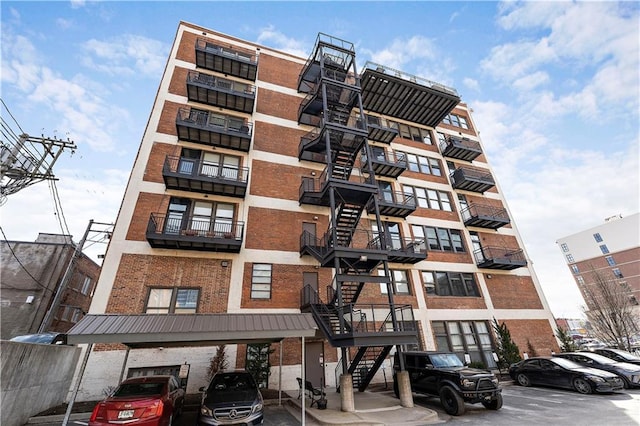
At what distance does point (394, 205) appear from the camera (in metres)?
18.1

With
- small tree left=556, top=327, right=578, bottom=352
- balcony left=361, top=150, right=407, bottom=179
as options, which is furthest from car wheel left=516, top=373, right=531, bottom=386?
balcony left=361, top=150, right=407, bottom=179

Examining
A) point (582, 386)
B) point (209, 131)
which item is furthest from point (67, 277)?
point (582, 386)

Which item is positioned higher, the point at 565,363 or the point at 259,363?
the point at 259,363

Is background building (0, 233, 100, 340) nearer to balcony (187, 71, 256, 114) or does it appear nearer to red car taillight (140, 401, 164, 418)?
balcony (187, 71, 256, 114)

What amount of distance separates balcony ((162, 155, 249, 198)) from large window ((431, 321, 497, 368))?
1440 centimetres

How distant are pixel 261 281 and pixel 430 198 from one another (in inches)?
569

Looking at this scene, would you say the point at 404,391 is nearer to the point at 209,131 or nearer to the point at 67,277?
the point at 209,131

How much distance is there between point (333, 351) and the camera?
14.3 m

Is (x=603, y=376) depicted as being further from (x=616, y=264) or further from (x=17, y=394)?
(x=616, y=264)

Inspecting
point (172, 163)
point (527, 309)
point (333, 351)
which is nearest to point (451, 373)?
point (333, 351)

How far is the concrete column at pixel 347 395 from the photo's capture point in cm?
911

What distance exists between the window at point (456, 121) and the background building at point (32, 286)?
32132mm

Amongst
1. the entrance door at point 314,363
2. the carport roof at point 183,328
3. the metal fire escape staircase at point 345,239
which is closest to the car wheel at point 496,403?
the metal fire escape staircase at point 345,239

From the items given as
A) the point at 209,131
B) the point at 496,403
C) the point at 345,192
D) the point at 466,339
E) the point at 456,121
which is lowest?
the point at 496,403
